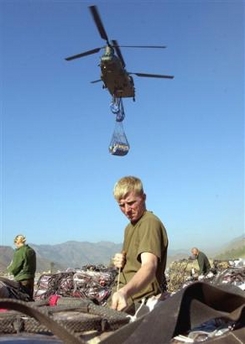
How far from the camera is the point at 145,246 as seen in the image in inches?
127

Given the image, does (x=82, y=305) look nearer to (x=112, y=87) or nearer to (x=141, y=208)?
(x=141, y=208)

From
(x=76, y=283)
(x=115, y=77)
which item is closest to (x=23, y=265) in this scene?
(x=76, y=283)

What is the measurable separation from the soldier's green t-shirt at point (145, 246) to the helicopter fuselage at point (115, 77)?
19899mm

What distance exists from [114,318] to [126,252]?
4.63ft

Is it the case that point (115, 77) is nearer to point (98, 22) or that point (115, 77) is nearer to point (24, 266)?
point (98, 22)

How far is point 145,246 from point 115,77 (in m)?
20.4

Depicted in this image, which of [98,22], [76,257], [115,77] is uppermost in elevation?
[98,22]

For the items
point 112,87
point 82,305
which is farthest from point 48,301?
point 112,87

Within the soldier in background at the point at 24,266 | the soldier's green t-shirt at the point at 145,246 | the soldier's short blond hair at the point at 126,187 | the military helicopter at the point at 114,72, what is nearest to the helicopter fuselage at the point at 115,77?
the military helicopter at the point at 114,72

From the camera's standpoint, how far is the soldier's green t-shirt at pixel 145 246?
322 centimetres

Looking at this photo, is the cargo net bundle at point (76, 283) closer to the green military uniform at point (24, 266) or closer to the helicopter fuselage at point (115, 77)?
the green military uniform at point (24, 266)

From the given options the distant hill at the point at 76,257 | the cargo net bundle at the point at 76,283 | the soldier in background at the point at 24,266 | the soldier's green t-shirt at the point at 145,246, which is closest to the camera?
the soldier's green t-shirt at the point at 145,246

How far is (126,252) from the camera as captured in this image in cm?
348

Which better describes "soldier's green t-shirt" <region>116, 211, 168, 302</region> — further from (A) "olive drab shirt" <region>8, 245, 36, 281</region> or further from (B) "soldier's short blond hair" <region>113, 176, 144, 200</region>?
(A) "olive drab shirt" <region>8, 245, 36, 281</region>
